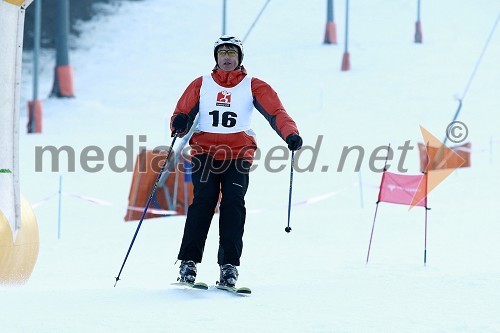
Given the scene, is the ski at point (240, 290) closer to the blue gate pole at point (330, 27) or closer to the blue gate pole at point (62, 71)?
the blue gate pole at point (62, 71)

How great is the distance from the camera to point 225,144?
677cm

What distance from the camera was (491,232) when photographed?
1122 cm

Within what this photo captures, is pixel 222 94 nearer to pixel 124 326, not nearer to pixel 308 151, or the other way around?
pixel 124 326

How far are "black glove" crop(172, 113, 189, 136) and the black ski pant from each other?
202mm

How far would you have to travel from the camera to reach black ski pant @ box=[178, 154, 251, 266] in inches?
266

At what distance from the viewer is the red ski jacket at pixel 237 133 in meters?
6.75

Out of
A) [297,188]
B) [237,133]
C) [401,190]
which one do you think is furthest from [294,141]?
[297,188]

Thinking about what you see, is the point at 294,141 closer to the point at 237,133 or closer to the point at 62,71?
the point at 237,133

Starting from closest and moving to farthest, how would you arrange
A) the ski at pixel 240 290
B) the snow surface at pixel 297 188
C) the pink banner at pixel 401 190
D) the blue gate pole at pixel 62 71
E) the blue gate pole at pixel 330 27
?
the snow surface at pixel 297 188 → the ski at pixel 240 290 → the pink banner at pixel 401 190 → the blue gate pole at pixel 62 71 → the blue gate pole at pixel 330 27

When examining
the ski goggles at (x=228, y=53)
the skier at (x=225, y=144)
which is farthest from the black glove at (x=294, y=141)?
the ski goggles at (x=228, y=53)

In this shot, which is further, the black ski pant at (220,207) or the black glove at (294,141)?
the black ski pant at (220,207)

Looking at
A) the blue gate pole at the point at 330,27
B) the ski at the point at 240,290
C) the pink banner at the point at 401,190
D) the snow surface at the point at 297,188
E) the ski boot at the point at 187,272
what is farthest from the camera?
the blue gate pole at the point at 330,27

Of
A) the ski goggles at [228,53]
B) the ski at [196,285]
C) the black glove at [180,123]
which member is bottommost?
the ski at [196,285]

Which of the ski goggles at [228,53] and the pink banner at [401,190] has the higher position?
the ski goggles at [228,53]
